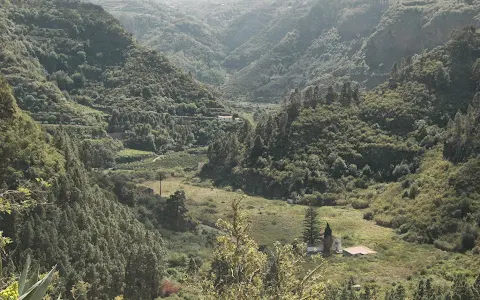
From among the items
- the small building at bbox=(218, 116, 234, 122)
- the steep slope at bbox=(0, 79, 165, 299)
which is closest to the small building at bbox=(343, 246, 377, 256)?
the steep slope at bbox=(0, 79, 165, 299)

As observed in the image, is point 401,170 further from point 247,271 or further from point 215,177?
point 247,271

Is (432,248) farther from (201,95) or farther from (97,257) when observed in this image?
(201,95)

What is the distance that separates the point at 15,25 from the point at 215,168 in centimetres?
7173

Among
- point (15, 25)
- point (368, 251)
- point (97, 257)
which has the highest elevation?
point (15, 25)

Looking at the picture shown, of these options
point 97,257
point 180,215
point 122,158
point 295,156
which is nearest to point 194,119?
point 122,158

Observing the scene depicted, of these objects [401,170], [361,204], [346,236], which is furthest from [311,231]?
[401,170]

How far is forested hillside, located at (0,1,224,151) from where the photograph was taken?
10788 cm

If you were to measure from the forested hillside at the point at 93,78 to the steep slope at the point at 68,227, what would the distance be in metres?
65.5

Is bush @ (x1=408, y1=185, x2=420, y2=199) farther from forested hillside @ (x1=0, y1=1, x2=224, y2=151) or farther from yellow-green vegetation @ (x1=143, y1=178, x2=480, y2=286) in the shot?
forested hillside @ (x1=0, y1=1, x2=224, y2=151)

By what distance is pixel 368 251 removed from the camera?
5516 cm

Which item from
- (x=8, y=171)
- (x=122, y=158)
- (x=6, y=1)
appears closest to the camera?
(x=8, y=171)

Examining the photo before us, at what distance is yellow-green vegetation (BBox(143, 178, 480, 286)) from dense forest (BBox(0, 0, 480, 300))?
0.30 m

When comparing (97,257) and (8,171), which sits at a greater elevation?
(8,171)

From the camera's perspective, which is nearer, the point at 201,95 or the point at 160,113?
the point at 160,113
